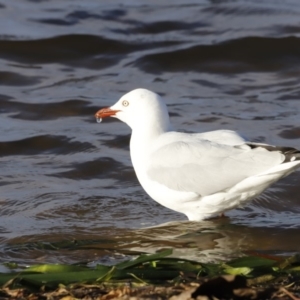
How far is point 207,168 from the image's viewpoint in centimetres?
654

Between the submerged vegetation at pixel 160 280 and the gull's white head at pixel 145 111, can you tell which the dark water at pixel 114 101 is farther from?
the submerged vegetation at pixel 160 280

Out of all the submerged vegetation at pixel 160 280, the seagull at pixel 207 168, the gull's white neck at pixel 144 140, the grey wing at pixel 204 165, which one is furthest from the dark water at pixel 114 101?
the submerged vegetation at pixel 160 280

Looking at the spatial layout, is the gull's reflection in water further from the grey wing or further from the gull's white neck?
the gull's white neck

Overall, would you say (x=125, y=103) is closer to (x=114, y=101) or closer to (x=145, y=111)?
(x=145, y=111)

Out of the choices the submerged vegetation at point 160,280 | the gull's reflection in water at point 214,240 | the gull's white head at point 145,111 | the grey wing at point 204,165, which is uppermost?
the gull's white head at point 145,111

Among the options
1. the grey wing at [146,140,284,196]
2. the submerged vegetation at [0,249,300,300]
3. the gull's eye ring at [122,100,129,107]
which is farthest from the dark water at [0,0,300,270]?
the submerged vegetation at [0,249,300,300]

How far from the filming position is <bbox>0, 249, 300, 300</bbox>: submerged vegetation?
4.12 metres

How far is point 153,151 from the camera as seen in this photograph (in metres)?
6.83

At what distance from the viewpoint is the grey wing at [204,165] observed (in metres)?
6.38

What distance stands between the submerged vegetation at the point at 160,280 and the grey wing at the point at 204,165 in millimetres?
1412

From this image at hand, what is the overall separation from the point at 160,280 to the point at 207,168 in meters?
1.96

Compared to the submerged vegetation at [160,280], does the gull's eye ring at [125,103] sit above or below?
above

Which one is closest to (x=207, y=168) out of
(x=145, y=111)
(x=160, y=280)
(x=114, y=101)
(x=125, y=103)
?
(x=145, y=111)

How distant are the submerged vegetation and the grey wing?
1.41 metres
